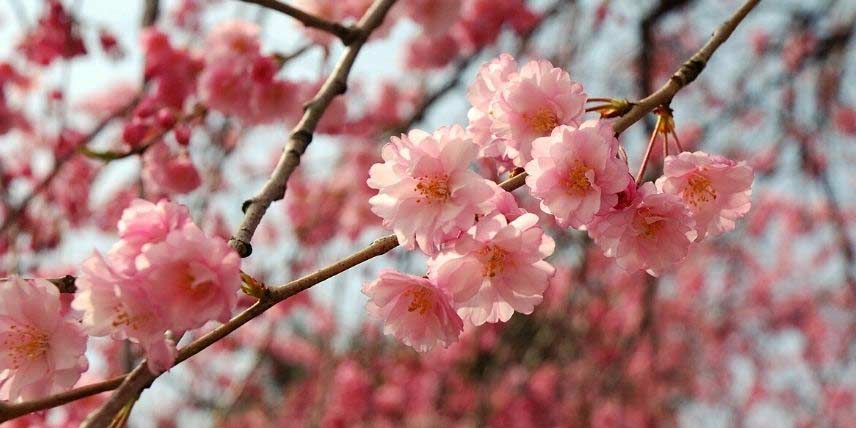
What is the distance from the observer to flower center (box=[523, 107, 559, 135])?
1170 mm

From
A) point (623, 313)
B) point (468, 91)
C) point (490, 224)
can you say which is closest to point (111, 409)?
point (490, 224)

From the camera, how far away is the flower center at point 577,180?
3.43ft

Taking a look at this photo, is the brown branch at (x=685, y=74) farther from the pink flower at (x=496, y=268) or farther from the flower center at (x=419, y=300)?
the flower center at (x=419, y=300)

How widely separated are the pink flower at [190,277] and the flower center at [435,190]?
0.28m

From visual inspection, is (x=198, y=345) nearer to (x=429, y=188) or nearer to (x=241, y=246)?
(x=241, y=246)

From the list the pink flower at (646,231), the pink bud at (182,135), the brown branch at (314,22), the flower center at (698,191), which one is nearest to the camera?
the pink flower at (646,231)

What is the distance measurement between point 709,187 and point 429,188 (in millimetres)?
475

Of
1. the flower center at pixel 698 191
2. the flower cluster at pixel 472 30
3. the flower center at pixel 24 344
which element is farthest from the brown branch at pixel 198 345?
the flower cluster at pixel 472 30

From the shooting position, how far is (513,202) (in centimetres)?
107

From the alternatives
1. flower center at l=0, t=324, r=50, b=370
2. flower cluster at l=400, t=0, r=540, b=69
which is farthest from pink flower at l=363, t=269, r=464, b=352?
flower cluster at l=400, t=0, r=540, b=69

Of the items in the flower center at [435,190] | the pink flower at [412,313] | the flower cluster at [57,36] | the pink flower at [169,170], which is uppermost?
the flower center at [435,190]

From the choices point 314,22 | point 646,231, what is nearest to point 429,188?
point 646,231

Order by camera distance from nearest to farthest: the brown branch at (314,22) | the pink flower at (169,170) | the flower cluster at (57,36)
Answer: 1. the brown branch at (314,22)
2. the pink flower at (169,170)
3. the flower cluster at (57,36)

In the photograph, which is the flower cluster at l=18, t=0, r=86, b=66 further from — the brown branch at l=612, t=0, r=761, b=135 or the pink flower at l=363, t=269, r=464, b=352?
the brown branch at l=612, t=0, r=761, b=135
